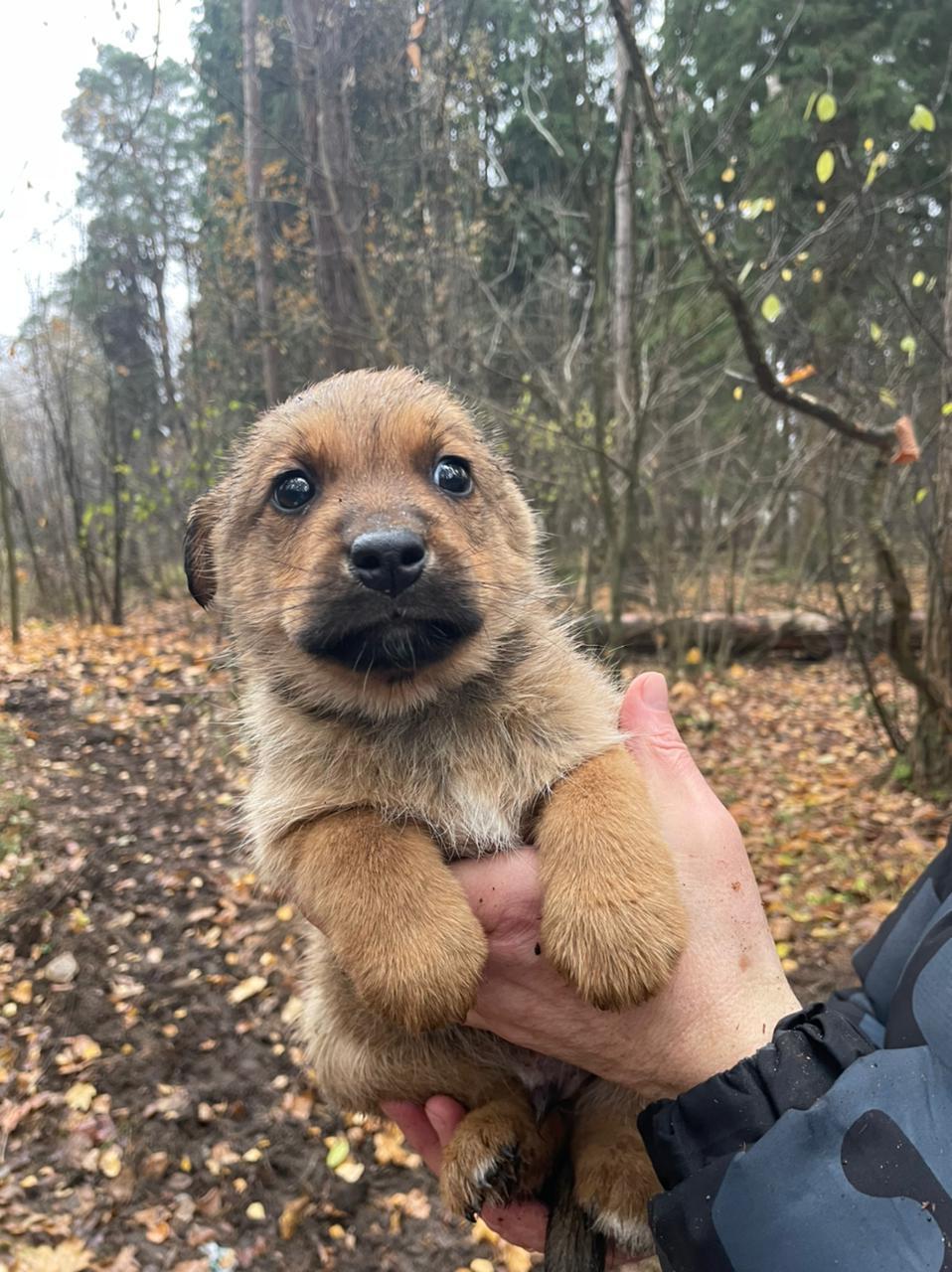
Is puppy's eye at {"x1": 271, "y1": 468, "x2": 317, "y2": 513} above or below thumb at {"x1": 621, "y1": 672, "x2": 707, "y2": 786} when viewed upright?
above

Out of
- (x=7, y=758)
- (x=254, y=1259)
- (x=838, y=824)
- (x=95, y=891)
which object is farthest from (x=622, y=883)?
(x=7, y=758)

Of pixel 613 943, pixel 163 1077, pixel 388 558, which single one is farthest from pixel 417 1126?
pixel 163 1077

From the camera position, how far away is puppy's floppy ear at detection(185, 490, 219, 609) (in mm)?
3520

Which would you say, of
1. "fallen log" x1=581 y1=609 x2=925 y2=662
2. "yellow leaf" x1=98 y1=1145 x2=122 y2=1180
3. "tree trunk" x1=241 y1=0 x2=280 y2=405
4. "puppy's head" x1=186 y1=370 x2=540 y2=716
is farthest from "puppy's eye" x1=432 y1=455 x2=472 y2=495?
"fallen log" x1=581 y1=609 x2=925 y2=662

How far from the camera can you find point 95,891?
276 inches

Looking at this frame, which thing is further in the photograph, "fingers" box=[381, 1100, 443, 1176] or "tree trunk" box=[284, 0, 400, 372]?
"tree trunk" box=[284, 0, 400, 372]

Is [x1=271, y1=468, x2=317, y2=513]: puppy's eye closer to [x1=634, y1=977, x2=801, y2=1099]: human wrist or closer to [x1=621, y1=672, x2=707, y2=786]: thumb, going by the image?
[x1=621, y1=672, x2=707, y2=786]: thumb

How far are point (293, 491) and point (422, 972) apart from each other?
1666mm

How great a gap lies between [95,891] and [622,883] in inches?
244

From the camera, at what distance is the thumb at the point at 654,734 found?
2816 millimetres

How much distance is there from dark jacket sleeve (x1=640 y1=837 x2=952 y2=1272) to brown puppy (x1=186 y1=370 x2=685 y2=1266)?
336mm

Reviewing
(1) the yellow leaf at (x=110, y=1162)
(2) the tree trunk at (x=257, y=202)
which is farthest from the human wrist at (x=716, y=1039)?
(2) the tree trunk at (x=257, y=202)

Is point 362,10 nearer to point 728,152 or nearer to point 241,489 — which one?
Answer: point 728,152

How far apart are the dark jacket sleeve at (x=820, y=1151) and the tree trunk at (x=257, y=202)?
23.8 ft
